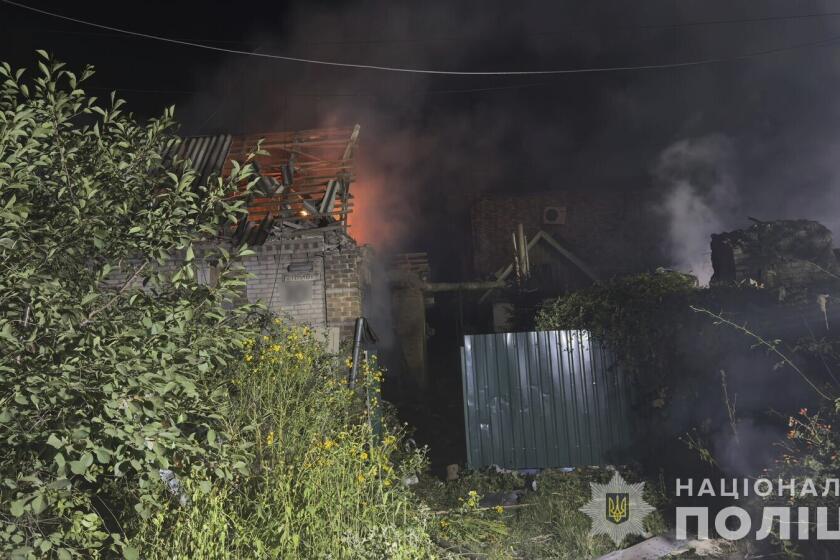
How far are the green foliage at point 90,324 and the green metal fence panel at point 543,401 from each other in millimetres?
5200

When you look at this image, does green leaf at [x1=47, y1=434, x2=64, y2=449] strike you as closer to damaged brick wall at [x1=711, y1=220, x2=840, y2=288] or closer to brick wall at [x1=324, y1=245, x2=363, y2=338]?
brick wall at [x1=324, y1=245, x2=363, y2=338]

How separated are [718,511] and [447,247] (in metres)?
20.5

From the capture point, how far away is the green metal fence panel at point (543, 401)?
798 centimetres

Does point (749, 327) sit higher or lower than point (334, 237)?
lower

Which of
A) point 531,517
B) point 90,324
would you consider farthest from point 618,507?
point 90,324

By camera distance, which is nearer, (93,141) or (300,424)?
(93,141)

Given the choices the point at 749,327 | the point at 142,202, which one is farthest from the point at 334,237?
the point at 142,202

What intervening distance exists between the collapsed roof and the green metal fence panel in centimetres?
413

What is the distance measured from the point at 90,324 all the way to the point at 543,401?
20.7 ft

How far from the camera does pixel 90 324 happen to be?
294cm

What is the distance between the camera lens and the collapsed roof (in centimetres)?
1097

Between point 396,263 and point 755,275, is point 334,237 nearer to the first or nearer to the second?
point 396,263

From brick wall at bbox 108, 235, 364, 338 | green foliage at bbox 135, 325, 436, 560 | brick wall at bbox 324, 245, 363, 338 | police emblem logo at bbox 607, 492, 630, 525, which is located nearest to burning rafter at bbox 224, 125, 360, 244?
brick wall at bbox 108, 235, 364, 338

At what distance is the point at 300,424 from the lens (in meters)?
4.69
